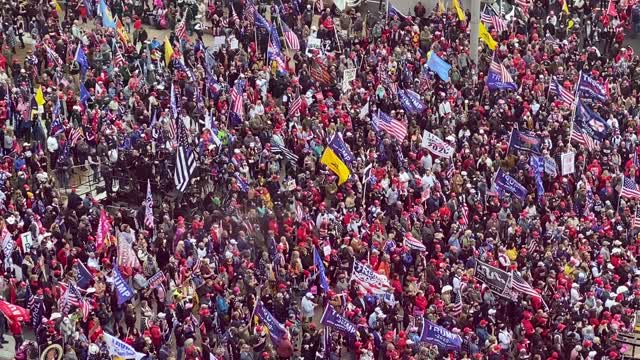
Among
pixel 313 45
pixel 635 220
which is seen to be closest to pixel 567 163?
pixel 635 220

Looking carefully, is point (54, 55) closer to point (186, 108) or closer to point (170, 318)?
point (186, 108)

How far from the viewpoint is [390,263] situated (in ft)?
148

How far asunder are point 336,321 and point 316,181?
26.7 feet

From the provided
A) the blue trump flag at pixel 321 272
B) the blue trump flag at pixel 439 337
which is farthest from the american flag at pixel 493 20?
the blue trump flag at pixel 439 337

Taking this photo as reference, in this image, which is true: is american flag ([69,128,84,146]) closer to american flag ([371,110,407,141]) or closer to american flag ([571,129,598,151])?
american flag ([371,110,407,141])

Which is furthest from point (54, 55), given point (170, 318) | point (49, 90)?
point (170, 318)

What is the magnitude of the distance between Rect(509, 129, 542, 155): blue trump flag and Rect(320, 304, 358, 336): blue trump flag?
11927mm

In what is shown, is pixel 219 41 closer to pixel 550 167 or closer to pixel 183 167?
pixel 183 167

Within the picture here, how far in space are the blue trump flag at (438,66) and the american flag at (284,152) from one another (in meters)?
7.53

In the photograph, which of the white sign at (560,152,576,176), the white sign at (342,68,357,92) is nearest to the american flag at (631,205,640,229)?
the white sign at (560,152,576,176)

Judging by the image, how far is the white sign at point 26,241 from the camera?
44.7 m

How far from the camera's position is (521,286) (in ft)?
143

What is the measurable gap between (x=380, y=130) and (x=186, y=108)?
20.1 feet

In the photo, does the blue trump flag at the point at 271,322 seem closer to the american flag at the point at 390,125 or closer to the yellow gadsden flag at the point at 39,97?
the american flag at the point at 390,125
